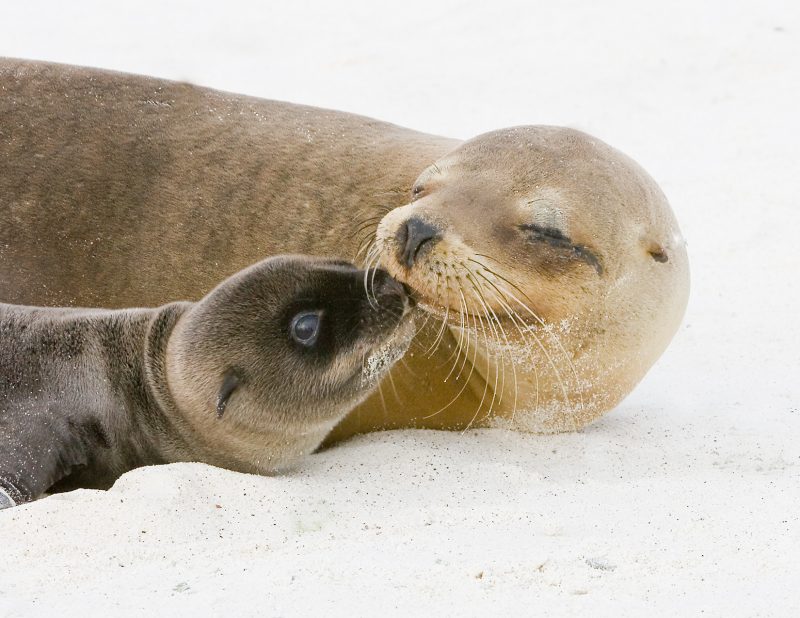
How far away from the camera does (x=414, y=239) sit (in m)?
3.96

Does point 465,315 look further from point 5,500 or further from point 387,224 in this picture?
point 5,500

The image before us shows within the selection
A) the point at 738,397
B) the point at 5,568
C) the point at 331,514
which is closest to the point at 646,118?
the point at 738,397

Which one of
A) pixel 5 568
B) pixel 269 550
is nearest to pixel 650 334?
pixel 269 550

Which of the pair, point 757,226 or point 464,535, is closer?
point 464,535

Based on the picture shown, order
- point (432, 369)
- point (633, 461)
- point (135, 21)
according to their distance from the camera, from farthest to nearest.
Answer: point (135, 21) < point (432, 369) < point (633, 461)

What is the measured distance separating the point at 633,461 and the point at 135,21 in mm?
8065

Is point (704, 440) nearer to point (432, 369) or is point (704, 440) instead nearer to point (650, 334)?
point (650, 334)

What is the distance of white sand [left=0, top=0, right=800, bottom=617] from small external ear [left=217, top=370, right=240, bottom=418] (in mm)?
231

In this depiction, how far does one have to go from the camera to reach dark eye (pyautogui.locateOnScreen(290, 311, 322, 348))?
3.91 metres

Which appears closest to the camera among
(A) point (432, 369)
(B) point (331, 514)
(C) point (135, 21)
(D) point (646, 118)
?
(B) point (331, 514)

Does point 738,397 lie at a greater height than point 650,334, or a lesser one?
lesser

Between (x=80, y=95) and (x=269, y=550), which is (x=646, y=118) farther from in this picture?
(x=269, y=550)

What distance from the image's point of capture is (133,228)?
202 inches

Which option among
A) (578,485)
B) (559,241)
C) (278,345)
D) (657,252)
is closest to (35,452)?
(278,345)
